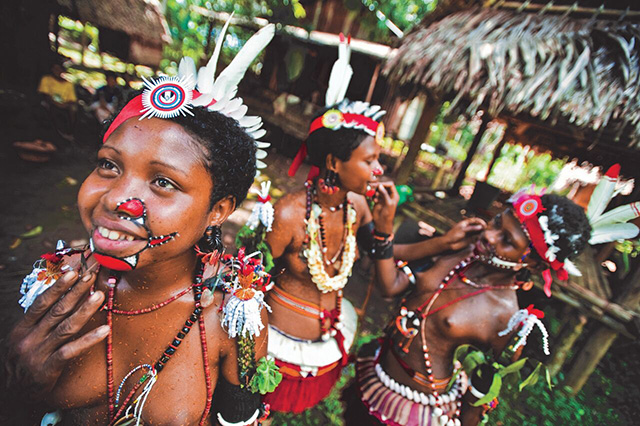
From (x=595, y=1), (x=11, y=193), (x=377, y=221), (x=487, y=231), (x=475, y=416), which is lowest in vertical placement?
(x=11, y=193)

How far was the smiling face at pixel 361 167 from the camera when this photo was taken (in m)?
1.82

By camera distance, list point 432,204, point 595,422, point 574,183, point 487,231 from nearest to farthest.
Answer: point 487,231 < point 595,422 < point 432,204 < point 574,183

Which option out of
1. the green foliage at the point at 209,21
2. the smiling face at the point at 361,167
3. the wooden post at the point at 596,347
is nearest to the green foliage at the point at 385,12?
the green foliage at the point at 209,21

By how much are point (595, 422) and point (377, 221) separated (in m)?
4.05

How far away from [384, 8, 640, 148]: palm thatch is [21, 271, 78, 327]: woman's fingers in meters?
3.52

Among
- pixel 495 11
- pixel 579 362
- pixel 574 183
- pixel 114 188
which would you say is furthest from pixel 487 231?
pixel 574 183

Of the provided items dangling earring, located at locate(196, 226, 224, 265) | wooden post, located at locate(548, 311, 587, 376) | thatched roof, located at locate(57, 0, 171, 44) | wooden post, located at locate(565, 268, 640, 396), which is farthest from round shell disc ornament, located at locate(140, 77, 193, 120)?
thatched roof, located at locate(57, 0, 171, 44)

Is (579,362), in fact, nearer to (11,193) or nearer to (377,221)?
(377,221)

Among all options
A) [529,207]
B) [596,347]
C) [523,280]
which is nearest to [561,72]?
[529,207]

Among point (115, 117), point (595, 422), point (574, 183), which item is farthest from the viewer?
point (574, 183)

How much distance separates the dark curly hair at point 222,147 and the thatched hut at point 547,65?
2936 mm

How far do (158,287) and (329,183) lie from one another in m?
1.12

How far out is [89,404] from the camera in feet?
3.67

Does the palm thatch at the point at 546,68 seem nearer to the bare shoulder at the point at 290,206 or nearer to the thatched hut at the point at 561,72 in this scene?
the thatched hut at the point at 561,72
